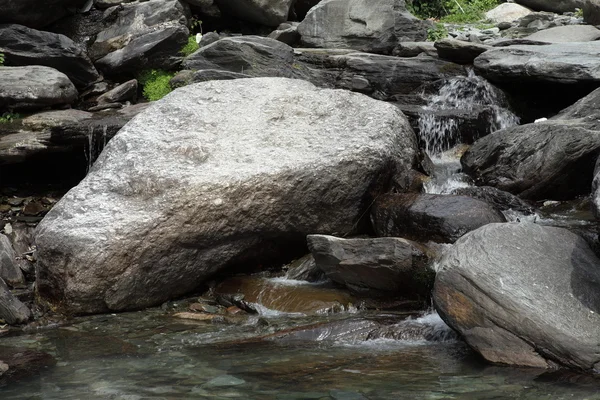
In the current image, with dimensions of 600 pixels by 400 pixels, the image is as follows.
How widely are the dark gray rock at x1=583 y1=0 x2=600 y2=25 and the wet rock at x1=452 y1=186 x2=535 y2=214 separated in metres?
8.88

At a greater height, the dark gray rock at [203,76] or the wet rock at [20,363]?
the dark gray rock at [203,76]

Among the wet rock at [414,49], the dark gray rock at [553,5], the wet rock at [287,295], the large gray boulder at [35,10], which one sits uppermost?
the large gray boulder at [35,10]

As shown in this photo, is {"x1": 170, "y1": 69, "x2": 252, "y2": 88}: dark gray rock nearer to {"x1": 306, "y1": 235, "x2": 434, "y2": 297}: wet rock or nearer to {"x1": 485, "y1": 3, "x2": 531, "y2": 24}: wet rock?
{"x1": 306, "y1": 235, "x2": 434, "y2": 297}: wet rock

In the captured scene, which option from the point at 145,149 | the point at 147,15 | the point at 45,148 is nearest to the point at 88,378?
the point at 145,149

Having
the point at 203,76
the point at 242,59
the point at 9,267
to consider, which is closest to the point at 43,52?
the point at 203,76

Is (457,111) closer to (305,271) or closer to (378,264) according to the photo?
(305,271)

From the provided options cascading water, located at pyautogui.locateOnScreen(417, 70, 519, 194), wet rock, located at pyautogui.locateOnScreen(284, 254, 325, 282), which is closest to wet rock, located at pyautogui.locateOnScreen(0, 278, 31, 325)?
wet rock, located at pyautogui.locateOnScreen(284, 254, 325, 282)

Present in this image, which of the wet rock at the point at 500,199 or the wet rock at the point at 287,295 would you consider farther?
the wet rock at the point at 500,199

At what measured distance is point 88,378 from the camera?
18.7 ft

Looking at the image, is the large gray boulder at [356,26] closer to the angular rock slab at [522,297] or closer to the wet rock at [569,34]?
the wet rock at [569,34]

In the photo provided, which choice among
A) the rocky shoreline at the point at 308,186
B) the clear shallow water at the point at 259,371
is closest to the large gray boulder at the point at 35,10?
the rocky shoreline at the point at 308,186

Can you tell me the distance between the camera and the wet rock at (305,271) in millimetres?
8422

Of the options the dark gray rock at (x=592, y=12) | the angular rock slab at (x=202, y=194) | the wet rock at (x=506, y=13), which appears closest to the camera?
the angular rock slab at (x=202, y=194)

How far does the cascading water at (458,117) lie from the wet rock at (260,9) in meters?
5.20
